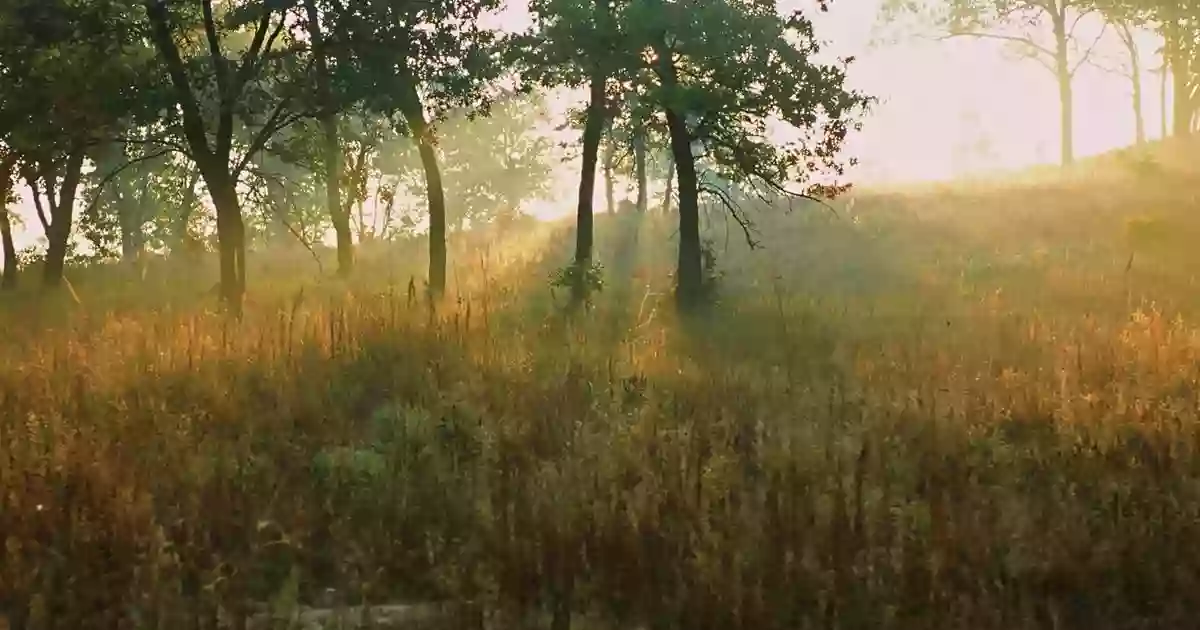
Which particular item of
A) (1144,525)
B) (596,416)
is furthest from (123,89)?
(1144,525)

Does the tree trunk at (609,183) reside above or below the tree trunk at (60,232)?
above

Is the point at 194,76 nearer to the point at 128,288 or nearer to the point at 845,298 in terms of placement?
the point at 128,288

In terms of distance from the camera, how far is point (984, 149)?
114 metres

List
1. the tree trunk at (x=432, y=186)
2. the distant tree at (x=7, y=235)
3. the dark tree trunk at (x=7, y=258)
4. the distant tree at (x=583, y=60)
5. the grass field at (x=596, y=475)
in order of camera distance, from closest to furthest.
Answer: the grass field at (x=596, y=475)
the distant tree at (x=583, y=60)
the tree trunk at (x=432, y=186)
the distant tree at (x=7, y=235)
the dark tree trunk at (x=7, y=258)

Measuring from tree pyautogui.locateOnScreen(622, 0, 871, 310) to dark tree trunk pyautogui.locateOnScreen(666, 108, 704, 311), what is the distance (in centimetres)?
2

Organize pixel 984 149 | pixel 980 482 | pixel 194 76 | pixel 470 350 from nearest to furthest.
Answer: pixel 980 482 < pixel 470 350 < pixel 194 76 < pixel 984 149

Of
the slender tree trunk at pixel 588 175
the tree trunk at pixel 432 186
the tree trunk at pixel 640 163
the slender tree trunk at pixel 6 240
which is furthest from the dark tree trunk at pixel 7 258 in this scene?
the tree trunk at pixel 640 163

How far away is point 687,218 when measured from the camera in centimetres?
1622

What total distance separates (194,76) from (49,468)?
9.90 metres

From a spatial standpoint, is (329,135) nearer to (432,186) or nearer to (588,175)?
(432,186)

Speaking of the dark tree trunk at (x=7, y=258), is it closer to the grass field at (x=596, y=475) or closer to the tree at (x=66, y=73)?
the tree at (x=66, y=73)

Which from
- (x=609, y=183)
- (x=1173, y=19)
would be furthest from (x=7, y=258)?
(x=1173, y=19)

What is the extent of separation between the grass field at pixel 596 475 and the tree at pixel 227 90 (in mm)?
3927

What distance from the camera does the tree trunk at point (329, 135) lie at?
14.7 metres
